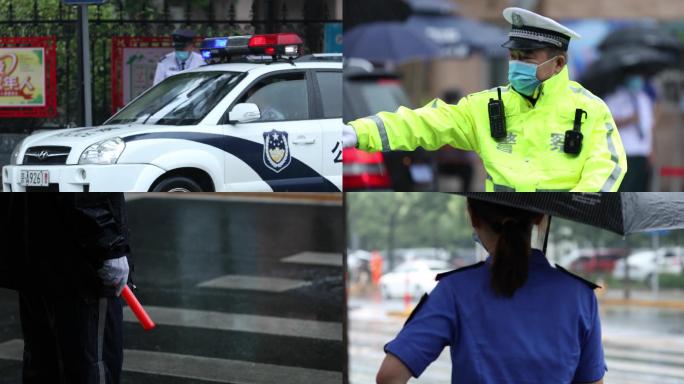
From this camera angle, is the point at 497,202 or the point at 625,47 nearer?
the point at 497,202

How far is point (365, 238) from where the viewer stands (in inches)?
870

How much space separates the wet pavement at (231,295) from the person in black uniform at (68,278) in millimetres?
723

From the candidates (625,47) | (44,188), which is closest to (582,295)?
(44,188)

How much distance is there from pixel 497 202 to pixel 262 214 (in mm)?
5793

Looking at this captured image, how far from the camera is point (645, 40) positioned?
13.3 m

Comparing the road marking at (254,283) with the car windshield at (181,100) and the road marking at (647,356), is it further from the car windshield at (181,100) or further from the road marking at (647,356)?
the road marking at (647,356)

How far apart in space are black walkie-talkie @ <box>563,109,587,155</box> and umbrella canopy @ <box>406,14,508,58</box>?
24.5 ft

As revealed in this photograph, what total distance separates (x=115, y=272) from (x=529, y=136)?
1651 millimetres

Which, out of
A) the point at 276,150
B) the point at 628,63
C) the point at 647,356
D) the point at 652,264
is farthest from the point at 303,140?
the point at 652,264

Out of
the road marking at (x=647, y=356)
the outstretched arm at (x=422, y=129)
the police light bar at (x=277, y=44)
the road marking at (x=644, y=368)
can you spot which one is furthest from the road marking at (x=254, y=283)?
the road marking at (x=647, y=356)

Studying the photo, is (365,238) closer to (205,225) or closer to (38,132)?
(205,225)

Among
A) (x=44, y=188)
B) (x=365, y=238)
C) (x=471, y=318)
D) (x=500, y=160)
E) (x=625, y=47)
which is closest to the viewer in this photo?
(x=471, y=318)

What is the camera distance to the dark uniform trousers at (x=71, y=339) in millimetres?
4164

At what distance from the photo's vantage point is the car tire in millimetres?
4344
